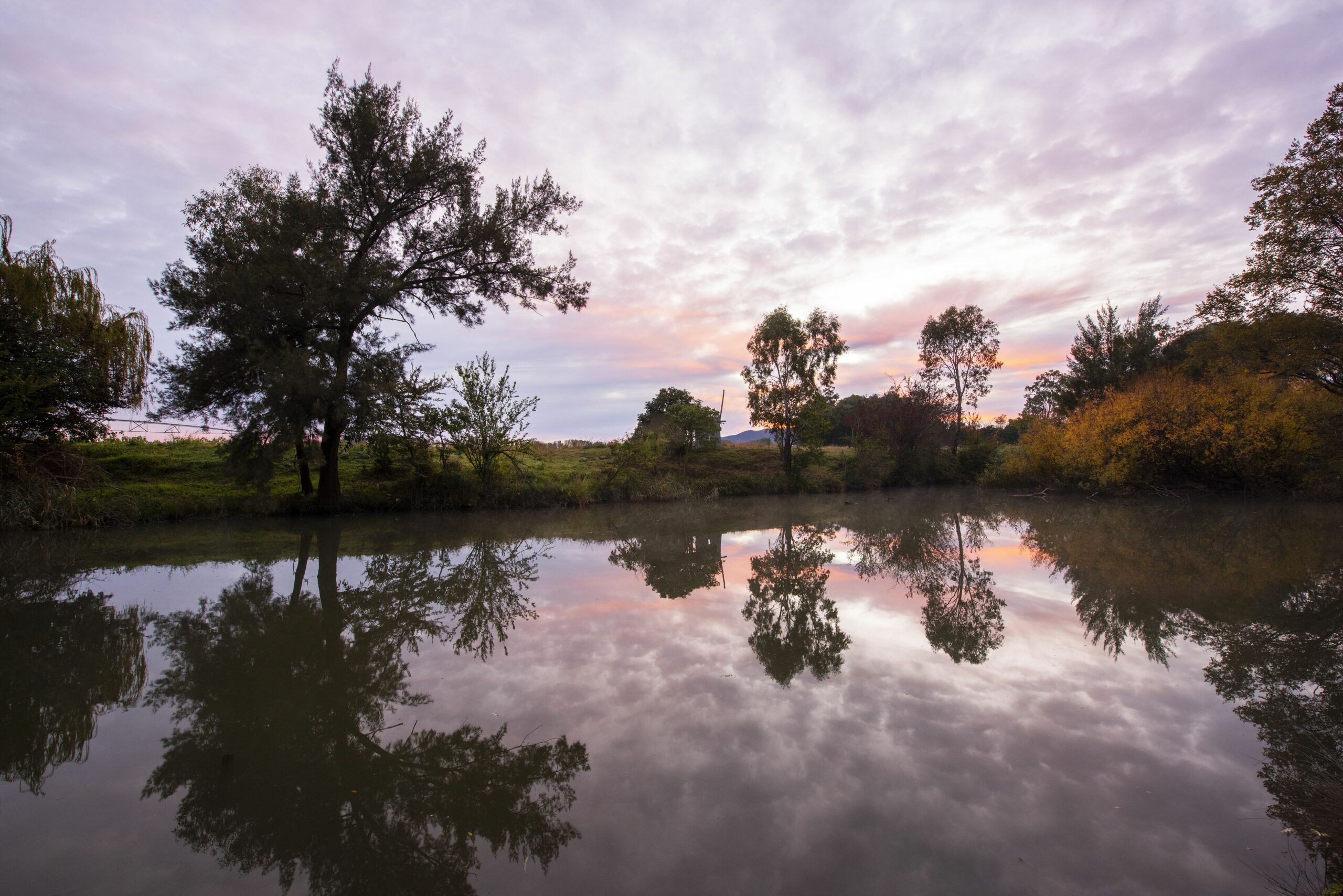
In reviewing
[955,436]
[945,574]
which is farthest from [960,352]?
[945,574]

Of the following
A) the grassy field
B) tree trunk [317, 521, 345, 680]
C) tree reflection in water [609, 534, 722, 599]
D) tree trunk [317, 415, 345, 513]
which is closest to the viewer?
tree trunk [317, 521, 345, 680]

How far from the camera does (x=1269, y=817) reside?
2.79m

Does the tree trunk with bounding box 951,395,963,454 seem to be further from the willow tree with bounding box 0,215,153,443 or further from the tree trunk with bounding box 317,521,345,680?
the willow tree with bounding box 0,215,153,443

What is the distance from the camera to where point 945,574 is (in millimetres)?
8875

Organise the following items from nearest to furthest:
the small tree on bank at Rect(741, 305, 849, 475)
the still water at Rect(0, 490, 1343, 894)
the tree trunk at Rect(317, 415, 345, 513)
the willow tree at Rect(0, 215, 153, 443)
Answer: the still water at Rect(0, 490, 1343, 894)
the willow tree at Rect(0, 215, 153, 443)
the tree trunk at Rect(317, 415, 345, 513)
the small tree on bank at Rect(741, 305, 849, 475)

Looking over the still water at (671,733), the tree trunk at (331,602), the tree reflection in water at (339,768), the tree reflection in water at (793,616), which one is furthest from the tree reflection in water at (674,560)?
the tree trunk at (331,602)

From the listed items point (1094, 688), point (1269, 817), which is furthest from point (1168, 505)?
point (1269, 817)

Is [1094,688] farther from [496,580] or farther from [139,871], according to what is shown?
[496,580]

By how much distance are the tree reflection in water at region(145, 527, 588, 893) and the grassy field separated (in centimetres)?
1188

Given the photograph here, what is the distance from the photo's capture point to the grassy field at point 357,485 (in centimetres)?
1495

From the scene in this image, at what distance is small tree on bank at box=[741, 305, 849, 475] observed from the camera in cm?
2786

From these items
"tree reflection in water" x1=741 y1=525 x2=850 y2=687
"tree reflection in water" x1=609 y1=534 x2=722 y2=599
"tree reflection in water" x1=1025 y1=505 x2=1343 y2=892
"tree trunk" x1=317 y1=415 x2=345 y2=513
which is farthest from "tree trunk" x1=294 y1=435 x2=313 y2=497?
"tree reflection in water" x1=1025 y1=505 x2=1343 y2=892

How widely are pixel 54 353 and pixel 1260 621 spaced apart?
21727 mm

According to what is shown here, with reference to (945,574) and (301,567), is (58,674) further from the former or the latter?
(945,574)
